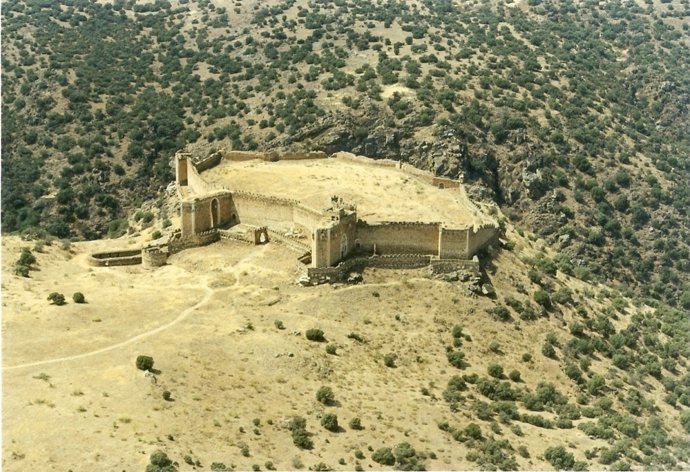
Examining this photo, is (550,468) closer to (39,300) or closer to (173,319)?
(173,319)

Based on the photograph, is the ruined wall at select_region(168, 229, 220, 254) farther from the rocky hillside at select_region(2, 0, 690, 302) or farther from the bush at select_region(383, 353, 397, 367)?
the rocky hillside at select_region(2, 0, 690, 302)

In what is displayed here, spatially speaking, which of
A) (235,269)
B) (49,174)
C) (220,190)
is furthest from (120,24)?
(235,269)

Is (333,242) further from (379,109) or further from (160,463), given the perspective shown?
(379,109)

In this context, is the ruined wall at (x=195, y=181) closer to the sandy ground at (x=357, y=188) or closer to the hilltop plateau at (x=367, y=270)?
the sandy ground at (x=357, y=188)

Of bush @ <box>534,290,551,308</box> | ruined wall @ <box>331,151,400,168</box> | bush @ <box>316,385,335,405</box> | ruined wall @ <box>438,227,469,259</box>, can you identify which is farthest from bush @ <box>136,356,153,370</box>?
ruined wall @ <box>331,151,400,168</box>

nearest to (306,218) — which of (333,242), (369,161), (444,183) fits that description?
(333,242)

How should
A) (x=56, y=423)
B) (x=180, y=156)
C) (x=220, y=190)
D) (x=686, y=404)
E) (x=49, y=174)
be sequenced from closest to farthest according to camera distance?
(x=56, y=423)
(x=686, y=404)
(x=220, y=190)
(x=180, y=156)
(x=49, y=174)
